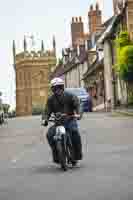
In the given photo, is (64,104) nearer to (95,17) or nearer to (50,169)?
(50,169)

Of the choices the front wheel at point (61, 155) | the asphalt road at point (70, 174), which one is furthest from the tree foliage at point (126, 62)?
the front wheel at point (61, 155)

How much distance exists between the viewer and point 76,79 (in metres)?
107

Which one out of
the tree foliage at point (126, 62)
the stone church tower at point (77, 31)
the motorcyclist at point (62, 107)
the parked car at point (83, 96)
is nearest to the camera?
the motorcyclist at point (62, 107)

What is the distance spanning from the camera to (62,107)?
1355cm

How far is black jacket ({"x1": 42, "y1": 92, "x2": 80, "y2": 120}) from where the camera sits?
13.5 m

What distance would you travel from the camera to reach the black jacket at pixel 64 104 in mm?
13531

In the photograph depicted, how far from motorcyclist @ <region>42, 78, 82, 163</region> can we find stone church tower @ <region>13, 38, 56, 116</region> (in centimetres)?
14650

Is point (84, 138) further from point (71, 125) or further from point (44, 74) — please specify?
point (44, 74)

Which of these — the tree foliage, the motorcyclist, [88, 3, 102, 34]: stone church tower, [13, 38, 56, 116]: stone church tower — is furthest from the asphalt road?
[13, 38, 56, 116]: stone church tower

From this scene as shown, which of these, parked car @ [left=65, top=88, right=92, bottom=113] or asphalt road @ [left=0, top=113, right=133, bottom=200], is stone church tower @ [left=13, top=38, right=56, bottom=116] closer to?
parked car @ [left=65, top=88, right=92, bottom=113]

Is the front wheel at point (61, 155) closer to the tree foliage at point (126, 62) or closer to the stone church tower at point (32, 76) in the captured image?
the tree foliage at point (126, 62)

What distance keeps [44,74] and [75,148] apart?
15155cm

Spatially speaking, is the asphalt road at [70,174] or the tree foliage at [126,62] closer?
the asphalt road at [70,174]

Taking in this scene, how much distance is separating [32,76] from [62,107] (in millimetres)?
150522
